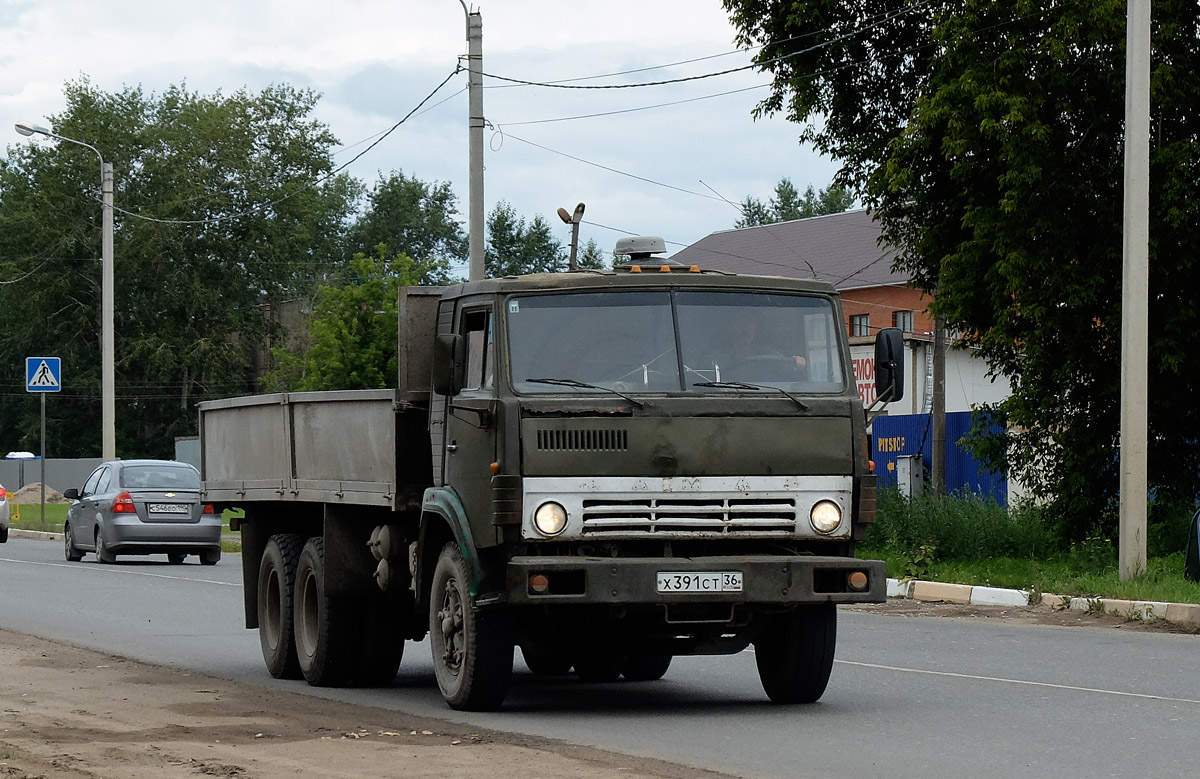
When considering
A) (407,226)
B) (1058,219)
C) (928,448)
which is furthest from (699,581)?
A: (407,226)

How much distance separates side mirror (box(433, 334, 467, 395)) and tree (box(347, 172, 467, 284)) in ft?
308

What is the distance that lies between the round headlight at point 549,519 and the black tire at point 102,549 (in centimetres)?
1946

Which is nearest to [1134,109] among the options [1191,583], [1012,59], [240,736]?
[1012,59]

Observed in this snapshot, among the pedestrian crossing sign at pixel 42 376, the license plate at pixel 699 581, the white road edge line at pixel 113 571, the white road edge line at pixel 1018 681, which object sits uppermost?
the pedestrian crossing sign at pixel 42 376

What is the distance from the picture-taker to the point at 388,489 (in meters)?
10.6

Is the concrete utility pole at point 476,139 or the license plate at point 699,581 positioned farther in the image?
the concrete utility pole at point 476,139

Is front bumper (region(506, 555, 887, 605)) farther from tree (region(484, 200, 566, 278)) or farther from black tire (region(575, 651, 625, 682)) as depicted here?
tree (region(484, 200, 566, 278))

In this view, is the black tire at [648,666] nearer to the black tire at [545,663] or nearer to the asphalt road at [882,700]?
the asphalt road at [882,700]

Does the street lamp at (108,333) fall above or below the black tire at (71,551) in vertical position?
above

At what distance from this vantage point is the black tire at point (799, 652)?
Result: 1005 centimetres

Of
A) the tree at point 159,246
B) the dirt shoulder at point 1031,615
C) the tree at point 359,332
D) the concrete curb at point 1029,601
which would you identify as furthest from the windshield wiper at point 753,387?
the tree at point 159,246

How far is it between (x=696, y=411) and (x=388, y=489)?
215 cm

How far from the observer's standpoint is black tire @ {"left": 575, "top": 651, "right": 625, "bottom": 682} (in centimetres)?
1163

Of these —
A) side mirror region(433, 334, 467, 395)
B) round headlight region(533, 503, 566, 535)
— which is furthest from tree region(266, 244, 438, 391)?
round headlight region(533, 503, 566, 535)
